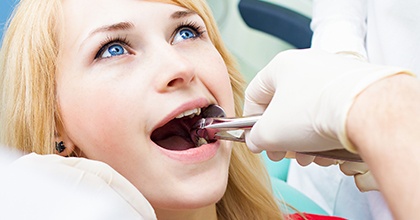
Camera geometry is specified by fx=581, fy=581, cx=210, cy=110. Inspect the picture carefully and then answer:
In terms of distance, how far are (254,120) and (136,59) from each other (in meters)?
0.23

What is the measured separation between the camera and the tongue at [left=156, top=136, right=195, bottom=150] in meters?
1.01

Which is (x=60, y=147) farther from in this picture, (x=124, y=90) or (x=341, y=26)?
(x=341, y=26)

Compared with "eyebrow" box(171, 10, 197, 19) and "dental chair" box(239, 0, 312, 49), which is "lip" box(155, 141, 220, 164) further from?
"dental chair" box(239, 0, 312, 49)

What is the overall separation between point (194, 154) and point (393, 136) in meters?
0.42

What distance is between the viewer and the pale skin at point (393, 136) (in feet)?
1.64

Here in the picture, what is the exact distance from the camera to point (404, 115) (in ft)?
1.71

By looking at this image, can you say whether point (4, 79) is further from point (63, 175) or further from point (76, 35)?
point (63, 175)

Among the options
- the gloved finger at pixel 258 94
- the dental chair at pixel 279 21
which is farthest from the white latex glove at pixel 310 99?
the dental chair at pixel 279 21

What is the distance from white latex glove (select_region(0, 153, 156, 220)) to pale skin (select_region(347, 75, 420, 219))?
0.25 metres

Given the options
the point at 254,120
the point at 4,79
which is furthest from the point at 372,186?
the point at 4,79

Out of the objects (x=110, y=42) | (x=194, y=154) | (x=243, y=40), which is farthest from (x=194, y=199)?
(x=243, y=40)

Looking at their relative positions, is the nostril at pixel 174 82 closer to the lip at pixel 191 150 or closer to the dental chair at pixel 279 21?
the lip at pixel 191 150

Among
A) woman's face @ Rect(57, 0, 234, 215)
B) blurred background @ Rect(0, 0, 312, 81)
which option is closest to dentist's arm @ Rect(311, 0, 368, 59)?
woman's face @ Rect(57, 0, 234, 215)

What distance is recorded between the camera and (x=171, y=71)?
87 cm
